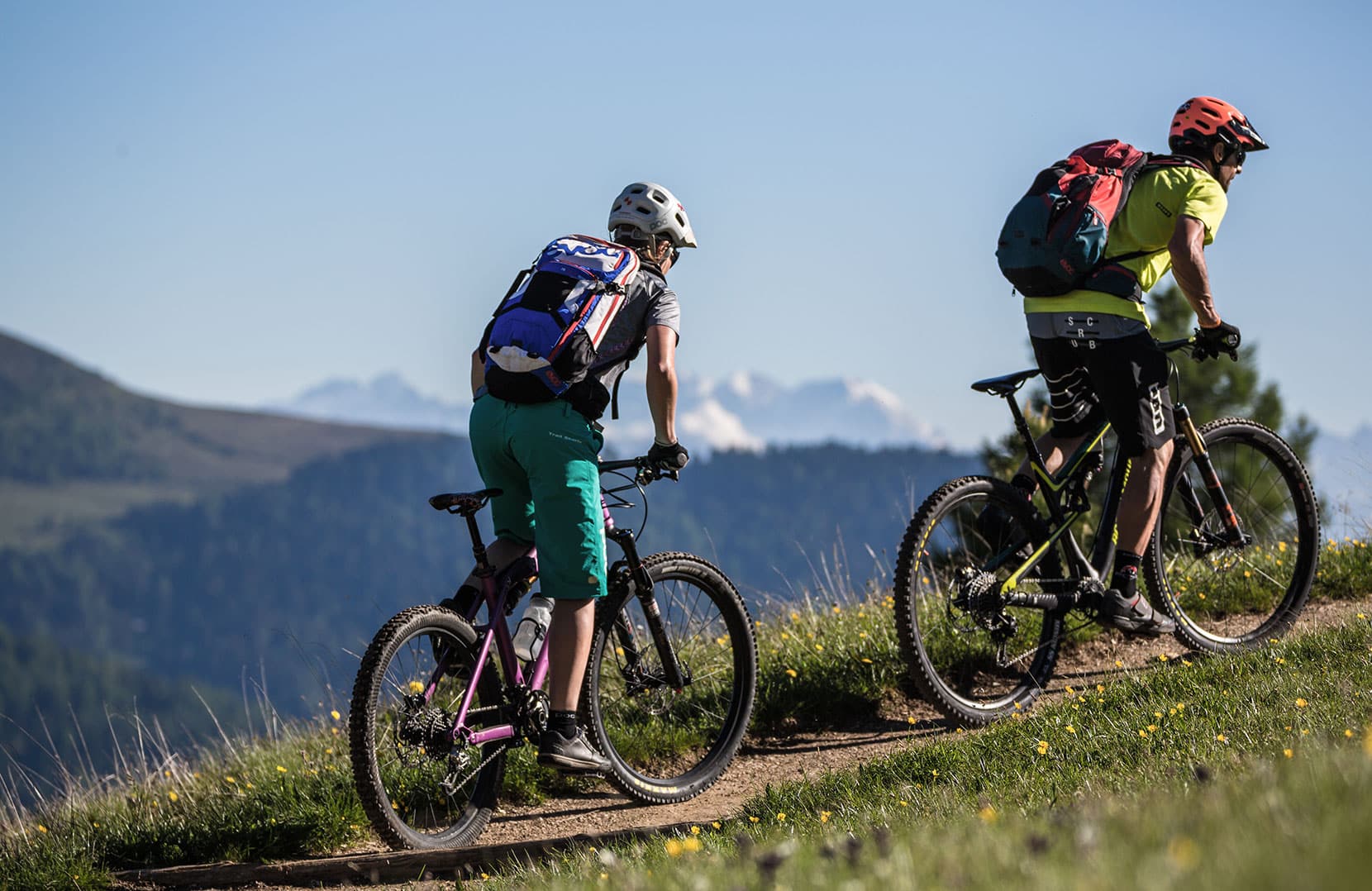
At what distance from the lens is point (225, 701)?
186 meters

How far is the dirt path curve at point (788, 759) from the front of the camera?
5.46m

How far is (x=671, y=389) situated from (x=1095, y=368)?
201 cm

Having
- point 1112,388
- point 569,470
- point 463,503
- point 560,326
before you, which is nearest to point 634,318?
point 560,326

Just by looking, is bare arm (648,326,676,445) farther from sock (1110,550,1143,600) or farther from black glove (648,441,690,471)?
sock (1110,550,1143,600)

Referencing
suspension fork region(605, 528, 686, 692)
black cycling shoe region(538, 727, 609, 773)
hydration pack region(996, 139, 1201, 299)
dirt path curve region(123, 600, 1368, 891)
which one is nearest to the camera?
black cycling shoe region(538, 727, 609, 773)

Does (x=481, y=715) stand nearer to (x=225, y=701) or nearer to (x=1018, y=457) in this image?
(x=1018, y=457)

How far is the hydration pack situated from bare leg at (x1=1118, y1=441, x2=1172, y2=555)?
2.51 feet

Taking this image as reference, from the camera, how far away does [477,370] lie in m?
5.63

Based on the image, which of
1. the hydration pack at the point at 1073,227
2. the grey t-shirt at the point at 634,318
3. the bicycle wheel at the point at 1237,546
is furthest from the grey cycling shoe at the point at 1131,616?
the grey t-shirt at the point at 634,318

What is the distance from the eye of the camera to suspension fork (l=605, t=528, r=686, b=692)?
558 cm

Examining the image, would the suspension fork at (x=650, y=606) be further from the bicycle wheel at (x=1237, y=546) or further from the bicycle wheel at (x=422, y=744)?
the bicycle wheel at (x=1237, y=546)

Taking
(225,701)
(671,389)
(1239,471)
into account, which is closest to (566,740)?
(671,389)

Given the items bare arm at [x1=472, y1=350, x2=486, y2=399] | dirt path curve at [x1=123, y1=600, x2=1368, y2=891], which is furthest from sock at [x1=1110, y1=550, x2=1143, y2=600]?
bare arm at [x1=472, y1=350, x2=486, y2=399]

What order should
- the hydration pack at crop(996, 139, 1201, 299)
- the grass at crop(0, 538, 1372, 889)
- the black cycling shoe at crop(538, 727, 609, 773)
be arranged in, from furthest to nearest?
1. the hydration pack at crop(996, 139, 1201, 299)
2. the black cycling shoe at crop(538, 727, 609, 773)
3. the grass at crop(0, 538, 1372, 889)
